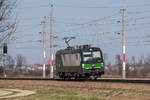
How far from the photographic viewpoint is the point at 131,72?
6825 centimetres

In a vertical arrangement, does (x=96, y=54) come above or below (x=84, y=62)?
above

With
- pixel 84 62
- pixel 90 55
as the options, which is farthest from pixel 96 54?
pixel 84 62

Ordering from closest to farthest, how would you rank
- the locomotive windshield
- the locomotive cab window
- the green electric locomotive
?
the green electric locomotive, the locomotive windshield, the locomotive cab window

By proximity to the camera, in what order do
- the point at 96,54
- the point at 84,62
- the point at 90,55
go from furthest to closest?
1. the point at 96,54
2. the point at 90,55
3. the point at 84,62

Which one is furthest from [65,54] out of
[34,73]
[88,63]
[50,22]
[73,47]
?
[34,73]

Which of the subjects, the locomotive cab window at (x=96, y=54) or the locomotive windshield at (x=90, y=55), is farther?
the locomotive cab window at (x=96, y=54)

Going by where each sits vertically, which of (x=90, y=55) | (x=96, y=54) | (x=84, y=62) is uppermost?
(x=96, y=54)

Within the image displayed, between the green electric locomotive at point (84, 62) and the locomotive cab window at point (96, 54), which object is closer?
the green electric locomotive at point (84, 62)

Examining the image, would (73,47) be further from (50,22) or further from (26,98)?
(26,98)

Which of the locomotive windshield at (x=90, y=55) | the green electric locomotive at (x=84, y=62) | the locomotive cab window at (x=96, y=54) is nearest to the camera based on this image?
the green electric locomotive at (x=84, y=62)

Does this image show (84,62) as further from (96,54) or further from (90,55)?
(96,54)

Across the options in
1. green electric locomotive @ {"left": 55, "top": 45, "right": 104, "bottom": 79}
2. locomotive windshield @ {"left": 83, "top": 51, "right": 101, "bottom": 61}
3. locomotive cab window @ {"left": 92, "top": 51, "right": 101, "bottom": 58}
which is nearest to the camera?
green electric locomotive @ {"left": 55, "top": 45, "right": 104, "bottom": 79}

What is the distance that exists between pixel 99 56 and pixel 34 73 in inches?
1702

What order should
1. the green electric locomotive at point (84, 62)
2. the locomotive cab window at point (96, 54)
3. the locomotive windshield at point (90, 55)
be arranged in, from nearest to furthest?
the green electric locomotive at point (84, 62), the locomotive windshield at point (90, 55), the locomotive cab window at point (96, 54)
